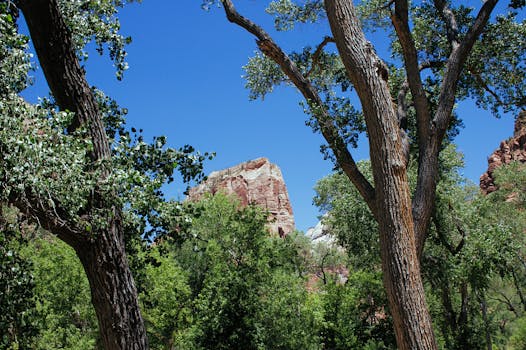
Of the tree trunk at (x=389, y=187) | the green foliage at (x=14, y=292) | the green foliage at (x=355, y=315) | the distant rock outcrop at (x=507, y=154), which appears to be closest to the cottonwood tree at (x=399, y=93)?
the tree trunk at (x=389, y=187)

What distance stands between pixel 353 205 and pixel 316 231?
6574 centimetres

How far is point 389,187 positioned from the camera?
5.17m

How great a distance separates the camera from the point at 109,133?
18.2 feet

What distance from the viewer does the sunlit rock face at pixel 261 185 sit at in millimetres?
64250

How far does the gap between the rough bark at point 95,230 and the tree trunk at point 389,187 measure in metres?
2.56

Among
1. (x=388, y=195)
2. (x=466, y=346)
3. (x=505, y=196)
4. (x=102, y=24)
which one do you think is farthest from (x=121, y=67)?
(x=505, y=196)

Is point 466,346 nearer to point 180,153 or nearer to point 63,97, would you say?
point 180,153

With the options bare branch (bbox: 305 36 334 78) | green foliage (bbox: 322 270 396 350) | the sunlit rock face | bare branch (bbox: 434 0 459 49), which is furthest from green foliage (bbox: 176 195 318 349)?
the sunlit rock face

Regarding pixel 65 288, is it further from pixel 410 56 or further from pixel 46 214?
pixel 410 56

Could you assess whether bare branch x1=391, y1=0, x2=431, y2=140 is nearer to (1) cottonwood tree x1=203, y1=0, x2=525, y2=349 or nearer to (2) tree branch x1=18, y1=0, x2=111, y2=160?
(1) cottonwood tree x1=203, y1=0, x2=525, y2=349

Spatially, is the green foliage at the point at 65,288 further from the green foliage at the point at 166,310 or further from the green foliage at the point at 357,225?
the green foliage at the point at 357,225

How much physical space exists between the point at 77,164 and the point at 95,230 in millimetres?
748

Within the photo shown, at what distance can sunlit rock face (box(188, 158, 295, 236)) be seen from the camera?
64.2 m

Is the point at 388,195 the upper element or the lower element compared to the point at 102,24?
lower
